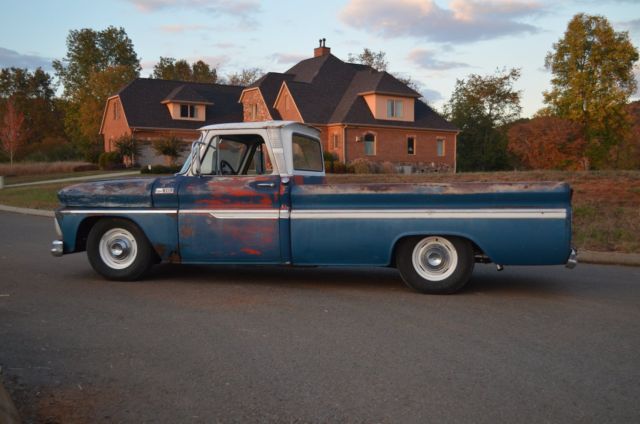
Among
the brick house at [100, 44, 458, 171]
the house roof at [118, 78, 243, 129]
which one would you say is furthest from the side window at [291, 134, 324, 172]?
the house roof at [118, 78, 243, 129]

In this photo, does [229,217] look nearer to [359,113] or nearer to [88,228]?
[88,228]

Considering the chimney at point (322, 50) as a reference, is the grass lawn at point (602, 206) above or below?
below

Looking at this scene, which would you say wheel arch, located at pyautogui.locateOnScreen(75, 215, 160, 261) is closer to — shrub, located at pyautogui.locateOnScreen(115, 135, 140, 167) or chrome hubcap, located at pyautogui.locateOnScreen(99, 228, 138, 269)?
chrome hubcap, located at pyautogui.locateOnScreen(99, 228, 138, 269)

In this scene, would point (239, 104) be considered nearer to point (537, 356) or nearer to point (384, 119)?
point (384, 119)

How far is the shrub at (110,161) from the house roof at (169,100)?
10.1 ft

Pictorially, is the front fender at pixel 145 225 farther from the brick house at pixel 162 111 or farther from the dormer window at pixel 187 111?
the dormer window at pixel 187 111

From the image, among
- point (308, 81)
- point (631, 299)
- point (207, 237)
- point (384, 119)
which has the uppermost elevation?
point (308, 81)

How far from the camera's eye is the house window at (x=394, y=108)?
45053 millimetres

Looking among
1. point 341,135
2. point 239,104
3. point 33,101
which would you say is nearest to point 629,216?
point 341,135

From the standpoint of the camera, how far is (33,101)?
83.1 metres

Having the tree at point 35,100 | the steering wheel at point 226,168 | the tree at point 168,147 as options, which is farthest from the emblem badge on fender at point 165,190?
the tree at point 35,100

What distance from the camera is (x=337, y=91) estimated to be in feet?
153

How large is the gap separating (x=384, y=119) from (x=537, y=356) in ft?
132

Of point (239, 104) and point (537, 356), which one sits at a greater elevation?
point (239, 104)
